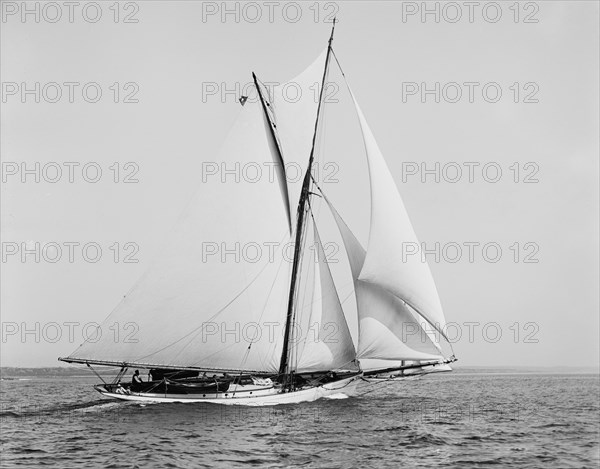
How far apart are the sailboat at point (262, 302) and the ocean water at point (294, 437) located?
2.16 meters

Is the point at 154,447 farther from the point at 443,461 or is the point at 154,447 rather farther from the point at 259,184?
the point at 259,184

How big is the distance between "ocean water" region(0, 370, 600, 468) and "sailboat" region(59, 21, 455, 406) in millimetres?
2164

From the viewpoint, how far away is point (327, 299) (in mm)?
38312

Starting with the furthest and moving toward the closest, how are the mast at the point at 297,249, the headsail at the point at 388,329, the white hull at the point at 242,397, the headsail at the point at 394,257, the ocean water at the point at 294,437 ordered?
the mast at the point at 297,249, the headsail at the point at 388,329, the white hull at the point at 242,397, the headsail at the point at 394,257, the ocean water at the point at 294,437

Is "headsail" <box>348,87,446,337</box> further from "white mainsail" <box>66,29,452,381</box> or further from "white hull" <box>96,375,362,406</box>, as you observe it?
"white hull" <box>96,375,362,406</box>

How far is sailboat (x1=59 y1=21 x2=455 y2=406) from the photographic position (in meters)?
36.1

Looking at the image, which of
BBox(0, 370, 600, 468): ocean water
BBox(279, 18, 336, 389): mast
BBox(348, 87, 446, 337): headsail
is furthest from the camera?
BBox(279, 18, 336, 389): mast

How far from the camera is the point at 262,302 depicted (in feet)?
126

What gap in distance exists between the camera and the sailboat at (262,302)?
36125mm

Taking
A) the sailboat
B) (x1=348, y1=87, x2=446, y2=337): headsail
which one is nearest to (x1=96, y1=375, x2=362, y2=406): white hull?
the sailboat

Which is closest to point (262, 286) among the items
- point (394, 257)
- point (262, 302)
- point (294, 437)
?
point (262, 302)

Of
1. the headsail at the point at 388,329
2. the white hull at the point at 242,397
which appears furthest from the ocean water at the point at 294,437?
the headsail at the point at 388,329

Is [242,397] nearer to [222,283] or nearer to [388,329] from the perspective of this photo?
[222,283]

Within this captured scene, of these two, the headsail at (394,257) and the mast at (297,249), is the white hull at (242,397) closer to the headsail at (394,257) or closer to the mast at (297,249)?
the mast at (297,249)
